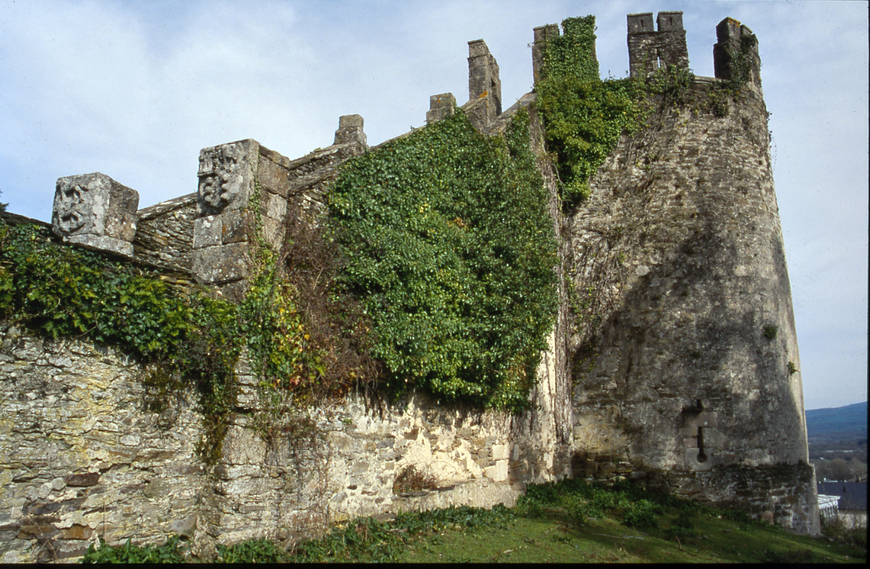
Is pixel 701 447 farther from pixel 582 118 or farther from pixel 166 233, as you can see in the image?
pixel 166 233

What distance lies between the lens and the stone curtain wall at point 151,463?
4.96m

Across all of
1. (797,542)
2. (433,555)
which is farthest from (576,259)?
(433,555)

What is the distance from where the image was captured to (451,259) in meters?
8.33

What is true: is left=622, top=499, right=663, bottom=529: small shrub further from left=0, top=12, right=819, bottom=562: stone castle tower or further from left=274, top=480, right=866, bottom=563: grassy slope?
left=0, top=12, right=819, bottom=562: stone castle tower

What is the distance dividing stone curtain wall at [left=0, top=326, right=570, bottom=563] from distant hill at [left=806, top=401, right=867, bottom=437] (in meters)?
123

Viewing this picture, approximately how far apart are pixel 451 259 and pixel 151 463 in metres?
4.29

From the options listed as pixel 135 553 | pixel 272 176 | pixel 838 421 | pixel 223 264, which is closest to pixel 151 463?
pixel 135 553

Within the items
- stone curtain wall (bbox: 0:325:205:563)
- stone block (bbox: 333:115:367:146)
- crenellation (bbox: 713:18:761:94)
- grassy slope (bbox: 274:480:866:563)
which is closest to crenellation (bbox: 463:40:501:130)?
stone block (bbox: 333:115:367:146)

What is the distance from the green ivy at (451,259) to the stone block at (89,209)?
9.37 ft

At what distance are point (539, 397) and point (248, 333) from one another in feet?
19.3

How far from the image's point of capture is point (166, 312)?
575 cm

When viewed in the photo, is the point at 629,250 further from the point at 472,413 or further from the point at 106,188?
the point at 106,188

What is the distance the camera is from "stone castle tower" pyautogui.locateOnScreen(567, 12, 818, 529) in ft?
36.7

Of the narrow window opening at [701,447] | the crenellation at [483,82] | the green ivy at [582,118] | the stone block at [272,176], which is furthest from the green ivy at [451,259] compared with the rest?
the narrow window opening at [701,447]
